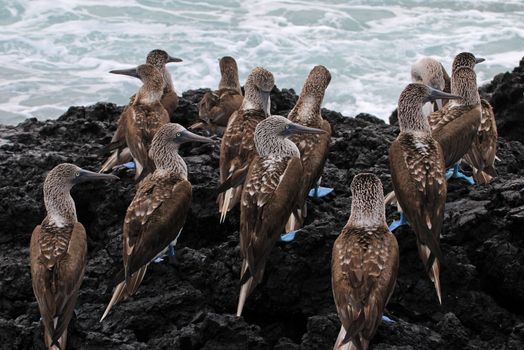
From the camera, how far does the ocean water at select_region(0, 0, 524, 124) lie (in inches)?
982

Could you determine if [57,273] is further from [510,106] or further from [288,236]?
[510,106]

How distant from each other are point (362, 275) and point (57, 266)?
2.18 metres

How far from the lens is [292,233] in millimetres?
7293

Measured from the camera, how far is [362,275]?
613cm

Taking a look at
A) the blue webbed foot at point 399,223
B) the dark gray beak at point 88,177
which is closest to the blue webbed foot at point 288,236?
the blue webbed foot at point 399,223

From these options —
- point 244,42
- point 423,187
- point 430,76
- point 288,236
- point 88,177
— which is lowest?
point 244,42

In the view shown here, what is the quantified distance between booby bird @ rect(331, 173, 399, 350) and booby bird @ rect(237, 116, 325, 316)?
67 centimetres

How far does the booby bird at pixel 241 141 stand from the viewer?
8016 millimetres

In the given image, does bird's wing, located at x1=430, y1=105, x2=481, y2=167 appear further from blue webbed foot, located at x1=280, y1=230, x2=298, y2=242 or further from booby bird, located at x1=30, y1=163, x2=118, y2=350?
booby bird, located at x1=30, y1=163, x2=118, y2=350

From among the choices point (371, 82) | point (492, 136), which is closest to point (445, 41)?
point (371, 82)

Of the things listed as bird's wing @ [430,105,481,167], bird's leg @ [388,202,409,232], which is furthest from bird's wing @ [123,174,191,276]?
bird's wing @ [430,105,481,167]

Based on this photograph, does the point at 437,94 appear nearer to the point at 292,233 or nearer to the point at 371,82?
the point at 292,233

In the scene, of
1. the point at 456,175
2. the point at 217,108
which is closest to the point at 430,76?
the point at 456,175

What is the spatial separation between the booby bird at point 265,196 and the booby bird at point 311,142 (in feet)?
0.70
